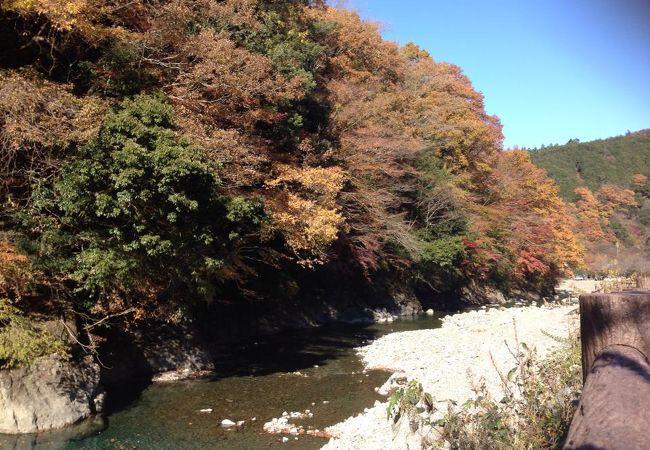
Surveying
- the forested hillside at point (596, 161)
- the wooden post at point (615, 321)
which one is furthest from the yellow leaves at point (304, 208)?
A: the forested hillside at point (596, 161)

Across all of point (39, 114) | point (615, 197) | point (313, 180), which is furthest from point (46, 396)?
point (615, 197)

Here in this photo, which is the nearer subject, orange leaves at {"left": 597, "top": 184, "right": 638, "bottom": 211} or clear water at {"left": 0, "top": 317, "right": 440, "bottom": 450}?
clear water at {"left": 0, "top": 317, "right": 440, "bottom": 450}

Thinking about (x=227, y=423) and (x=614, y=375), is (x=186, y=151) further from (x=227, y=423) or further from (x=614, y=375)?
(x=614, y=375)

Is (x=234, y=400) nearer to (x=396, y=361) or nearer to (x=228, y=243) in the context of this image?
(x=228, y=243)

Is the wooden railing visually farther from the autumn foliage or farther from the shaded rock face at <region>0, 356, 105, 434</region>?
the shaded rock face at <region>0, 356, 105, 434</region>

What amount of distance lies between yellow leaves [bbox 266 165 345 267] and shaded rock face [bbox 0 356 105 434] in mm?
6165

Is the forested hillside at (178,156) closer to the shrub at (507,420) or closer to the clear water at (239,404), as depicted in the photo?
the clear water at (239,404)

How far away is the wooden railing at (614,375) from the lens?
3.10ft

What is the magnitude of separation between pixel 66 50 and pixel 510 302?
31.9 metres

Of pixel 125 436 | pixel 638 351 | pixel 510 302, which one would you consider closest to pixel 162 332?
pixel 125 436

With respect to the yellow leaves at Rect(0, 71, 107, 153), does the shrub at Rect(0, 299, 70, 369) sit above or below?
below

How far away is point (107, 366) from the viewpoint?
11.7m

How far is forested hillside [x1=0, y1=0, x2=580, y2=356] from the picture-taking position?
9523 millimetres

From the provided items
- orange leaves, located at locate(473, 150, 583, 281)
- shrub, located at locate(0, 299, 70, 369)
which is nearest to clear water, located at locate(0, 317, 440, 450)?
shrub, located at locate(0, 299, 70, 369)
